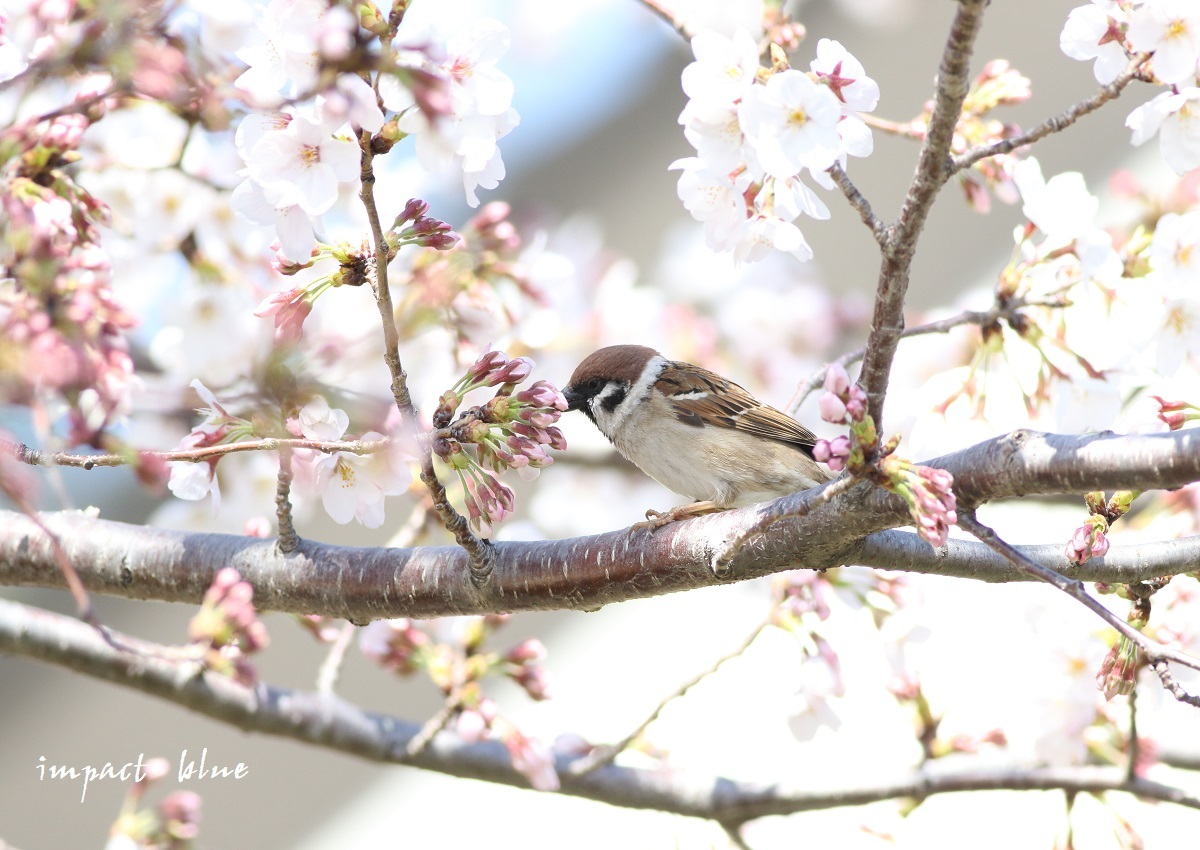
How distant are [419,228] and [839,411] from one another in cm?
56

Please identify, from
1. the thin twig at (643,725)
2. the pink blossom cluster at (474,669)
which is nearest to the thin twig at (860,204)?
the thin twig at (643,725)

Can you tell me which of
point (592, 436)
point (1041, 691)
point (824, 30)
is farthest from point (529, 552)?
point (824, 30)

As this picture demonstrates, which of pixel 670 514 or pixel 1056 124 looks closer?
pixel 1056 124

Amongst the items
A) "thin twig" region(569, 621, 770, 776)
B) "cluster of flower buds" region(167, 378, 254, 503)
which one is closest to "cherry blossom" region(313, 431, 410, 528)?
"cluster of flower buds" region(167, 378, 254, 503)

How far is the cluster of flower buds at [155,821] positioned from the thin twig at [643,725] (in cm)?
78

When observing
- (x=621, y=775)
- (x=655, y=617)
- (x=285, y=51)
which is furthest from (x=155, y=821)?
(x=655, y=617)

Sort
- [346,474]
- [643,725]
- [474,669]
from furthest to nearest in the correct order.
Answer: [474,669] → [643,725] → [346,474]

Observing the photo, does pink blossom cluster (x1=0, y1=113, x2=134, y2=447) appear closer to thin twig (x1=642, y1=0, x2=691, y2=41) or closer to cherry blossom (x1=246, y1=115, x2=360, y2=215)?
cherry blossom (x1=246, y1=115, x2=360, y2=215)

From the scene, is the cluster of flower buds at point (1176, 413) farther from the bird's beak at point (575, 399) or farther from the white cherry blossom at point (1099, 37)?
the bird's beak at point (575, 399)

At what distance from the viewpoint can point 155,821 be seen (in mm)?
2174

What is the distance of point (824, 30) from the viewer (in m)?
5.48

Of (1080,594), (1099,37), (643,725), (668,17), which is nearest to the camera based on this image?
(1080,594)

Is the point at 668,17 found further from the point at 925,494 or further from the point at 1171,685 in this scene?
the point at 1171,685

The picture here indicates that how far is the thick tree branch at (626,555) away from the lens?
1.37 m
